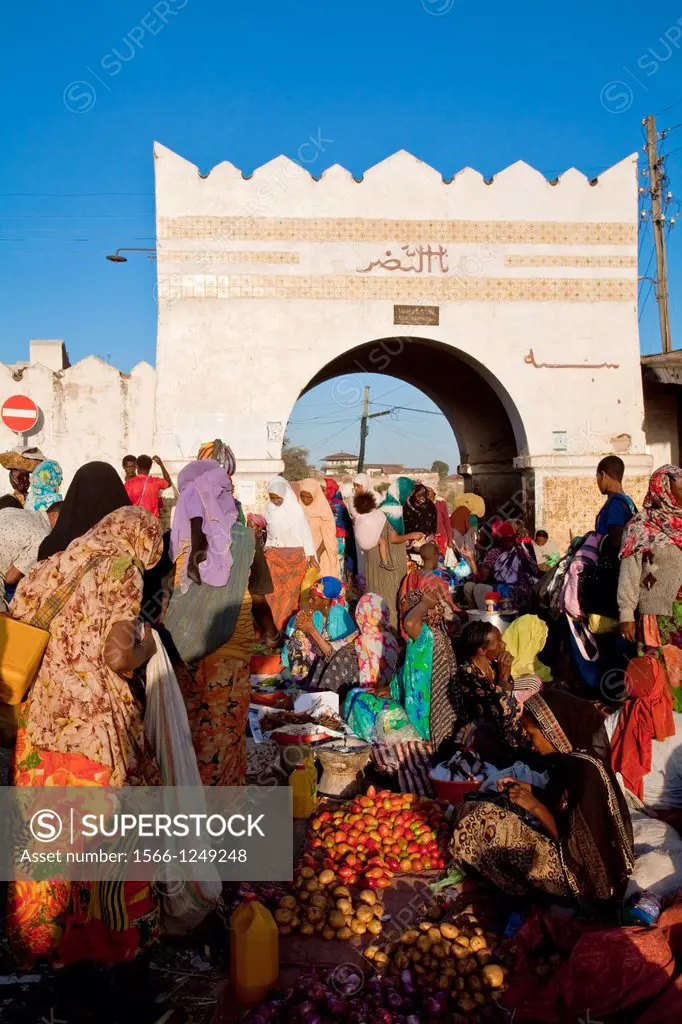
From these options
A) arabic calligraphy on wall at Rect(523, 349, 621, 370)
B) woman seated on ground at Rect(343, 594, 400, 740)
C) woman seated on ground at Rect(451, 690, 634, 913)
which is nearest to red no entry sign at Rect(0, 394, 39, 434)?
arabic calligraphy on wall at Rect(523, 349, 621, 370)

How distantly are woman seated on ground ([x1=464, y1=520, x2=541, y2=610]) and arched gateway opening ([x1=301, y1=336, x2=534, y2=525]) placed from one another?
3.01 metres

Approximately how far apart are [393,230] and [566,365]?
9.18 feet

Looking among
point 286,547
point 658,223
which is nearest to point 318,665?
point 286,547

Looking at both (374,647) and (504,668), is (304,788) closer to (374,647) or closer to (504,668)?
(504,668)

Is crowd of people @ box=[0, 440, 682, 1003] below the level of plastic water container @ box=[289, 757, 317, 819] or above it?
above

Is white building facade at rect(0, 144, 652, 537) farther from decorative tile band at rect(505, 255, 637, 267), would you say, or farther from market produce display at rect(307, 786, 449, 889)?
market produce display at rect(307, 786, 449, 889)

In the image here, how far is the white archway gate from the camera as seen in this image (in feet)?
33.5

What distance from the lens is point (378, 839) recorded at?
3650 mm

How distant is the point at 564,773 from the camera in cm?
312

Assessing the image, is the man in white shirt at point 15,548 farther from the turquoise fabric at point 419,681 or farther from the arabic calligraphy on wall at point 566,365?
the arabic calligraphy on wall at point 566,365

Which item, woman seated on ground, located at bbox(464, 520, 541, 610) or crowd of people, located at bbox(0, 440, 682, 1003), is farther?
woman seated on ground, located at bbox(464, 520, 541, 610)

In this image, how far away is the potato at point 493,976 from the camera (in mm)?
2648

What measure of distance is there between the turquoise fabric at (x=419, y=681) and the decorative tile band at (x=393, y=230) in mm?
6892

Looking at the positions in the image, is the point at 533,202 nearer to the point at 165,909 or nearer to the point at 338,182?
the point at 338,182
